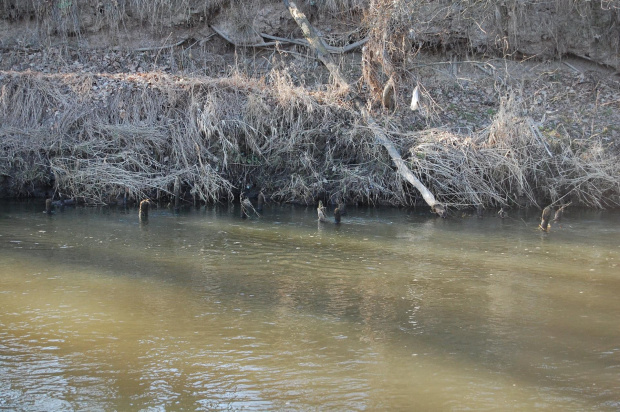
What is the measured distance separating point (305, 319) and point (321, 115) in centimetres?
872

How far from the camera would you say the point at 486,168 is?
13.6 m

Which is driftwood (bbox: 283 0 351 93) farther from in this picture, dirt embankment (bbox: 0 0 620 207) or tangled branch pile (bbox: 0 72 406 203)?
tangled branch pile (bbox: 0 72 406 203)

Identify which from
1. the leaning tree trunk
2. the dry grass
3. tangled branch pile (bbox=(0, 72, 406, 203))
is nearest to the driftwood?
the leaning tree trunk

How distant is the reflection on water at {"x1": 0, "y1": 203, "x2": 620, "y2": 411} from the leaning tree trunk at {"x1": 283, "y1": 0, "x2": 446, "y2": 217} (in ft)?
5.53

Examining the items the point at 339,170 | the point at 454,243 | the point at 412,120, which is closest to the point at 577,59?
the point at 412,120

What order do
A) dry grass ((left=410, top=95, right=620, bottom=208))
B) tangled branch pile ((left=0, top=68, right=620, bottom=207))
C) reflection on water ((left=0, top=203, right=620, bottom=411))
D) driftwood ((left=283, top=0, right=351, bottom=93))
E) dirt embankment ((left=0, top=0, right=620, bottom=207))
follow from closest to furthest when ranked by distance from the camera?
1. reflection on water ((left=0, top=203, right=620, bottom=411))
2. dry grass ((left=410, top=95, right=620, bottom=208))
3. tangled branch pile ((left=0, top=68, right=620, bottom=207))
4. dirt embankment ((left=0, top=0, right=620, bottom=207))
5. driftwood ((left=283, top=0, right=351, bottom=93))

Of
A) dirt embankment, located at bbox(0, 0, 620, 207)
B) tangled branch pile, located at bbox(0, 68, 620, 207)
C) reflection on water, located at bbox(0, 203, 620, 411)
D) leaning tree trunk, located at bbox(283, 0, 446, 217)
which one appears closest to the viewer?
reflection on water, located at bbox(0, 203, 620, 411)

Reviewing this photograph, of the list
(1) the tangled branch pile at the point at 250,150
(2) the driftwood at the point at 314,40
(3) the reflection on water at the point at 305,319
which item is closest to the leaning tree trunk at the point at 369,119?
(2) the driftwood at the point at 314,40

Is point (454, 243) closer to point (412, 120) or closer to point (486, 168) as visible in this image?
point (486, 168)

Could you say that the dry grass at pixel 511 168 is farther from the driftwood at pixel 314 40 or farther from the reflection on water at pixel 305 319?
the driftwood at pixel 314 40

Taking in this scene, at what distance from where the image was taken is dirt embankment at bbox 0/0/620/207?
13922 mm

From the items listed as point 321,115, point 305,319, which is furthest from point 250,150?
point 305,319

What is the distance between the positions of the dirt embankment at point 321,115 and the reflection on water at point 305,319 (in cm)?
280

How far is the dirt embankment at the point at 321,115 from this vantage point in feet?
45.7
